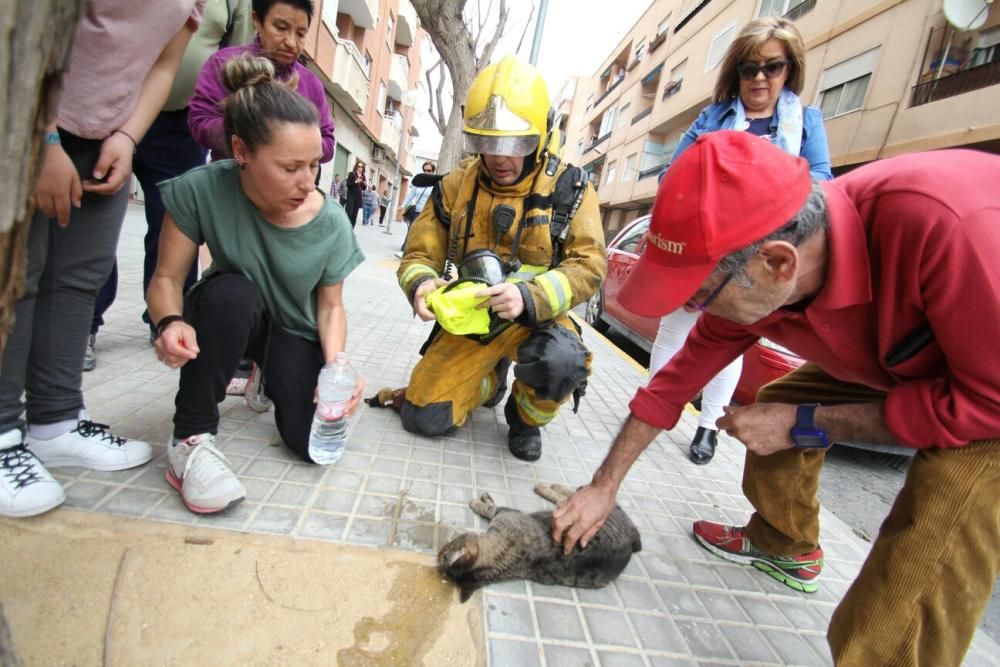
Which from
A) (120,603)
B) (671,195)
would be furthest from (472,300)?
(120,603)

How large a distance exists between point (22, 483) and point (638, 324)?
4.91 metres

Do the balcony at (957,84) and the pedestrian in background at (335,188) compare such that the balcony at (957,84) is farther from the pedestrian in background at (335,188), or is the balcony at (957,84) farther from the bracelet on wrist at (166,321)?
the pedestrian in background at (335,188)

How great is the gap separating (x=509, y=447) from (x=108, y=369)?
2.08 m

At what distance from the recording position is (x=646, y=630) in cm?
158

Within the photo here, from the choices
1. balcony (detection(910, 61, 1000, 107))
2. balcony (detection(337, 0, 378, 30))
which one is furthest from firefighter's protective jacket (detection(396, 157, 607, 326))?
balcony (detection(337, 0, 378, 30))

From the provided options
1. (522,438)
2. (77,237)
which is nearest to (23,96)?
(77,237)

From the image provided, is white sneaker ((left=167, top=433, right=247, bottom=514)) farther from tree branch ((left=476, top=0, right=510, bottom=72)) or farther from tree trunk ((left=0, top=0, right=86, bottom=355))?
tree branch ((left=476, top=0, right=510, bottom=72))

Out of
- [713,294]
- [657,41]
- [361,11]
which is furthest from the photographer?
[657,41]

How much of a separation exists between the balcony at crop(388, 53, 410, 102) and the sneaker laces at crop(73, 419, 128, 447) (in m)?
26.0

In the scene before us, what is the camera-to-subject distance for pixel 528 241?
2520 millimetres

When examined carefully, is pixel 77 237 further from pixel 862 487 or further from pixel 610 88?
pixel 610 88

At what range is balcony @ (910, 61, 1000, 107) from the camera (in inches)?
340

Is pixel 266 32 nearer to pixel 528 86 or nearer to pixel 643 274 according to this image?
pixel 528 86

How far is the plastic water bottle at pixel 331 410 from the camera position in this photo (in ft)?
6.43
